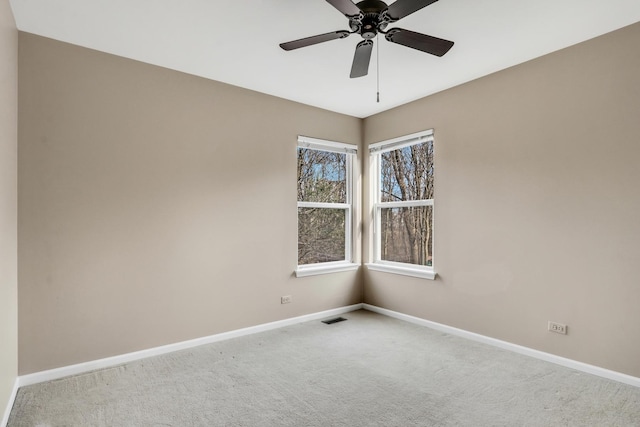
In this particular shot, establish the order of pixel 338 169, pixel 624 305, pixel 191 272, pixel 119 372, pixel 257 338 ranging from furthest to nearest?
pixel 338 169 → pixel 257 338 → pixel 191 272 → pixel 119 372 → pixel 624 305

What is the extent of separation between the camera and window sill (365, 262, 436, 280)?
3955mm

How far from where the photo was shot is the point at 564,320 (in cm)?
293

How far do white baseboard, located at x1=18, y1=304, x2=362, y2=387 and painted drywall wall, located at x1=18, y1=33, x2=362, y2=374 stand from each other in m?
0.05

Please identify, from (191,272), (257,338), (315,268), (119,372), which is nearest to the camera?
(119,372)

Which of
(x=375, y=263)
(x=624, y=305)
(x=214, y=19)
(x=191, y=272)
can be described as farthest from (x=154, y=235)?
(x=624, y=305)

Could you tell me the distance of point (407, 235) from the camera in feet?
14.3

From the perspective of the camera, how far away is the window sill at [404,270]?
3955mm

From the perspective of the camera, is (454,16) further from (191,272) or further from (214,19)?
(191,272)

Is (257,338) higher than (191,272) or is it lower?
lower

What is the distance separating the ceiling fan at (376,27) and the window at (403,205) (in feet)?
5.87

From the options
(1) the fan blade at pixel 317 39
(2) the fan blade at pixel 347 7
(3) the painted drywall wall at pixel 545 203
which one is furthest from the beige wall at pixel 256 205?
(2) the fan blade at pixel 347 7

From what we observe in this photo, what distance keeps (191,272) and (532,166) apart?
3.21m

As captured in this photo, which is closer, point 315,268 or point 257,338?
point 257,338

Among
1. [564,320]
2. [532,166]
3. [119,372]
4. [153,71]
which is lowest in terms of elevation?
[119,372]
